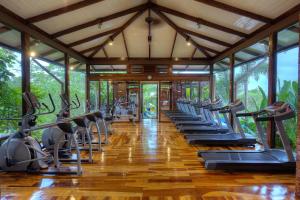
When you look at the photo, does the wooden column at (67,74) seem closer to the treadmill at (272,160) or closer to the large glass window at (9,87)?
the large glass window at (9,87)

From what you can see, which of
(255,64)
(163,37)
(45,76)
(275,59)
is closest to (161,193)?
(275,59)

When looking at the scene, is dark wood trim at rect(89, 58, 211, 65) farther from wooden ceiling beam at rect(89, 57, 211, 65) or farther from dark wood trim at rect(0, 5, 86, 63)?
dark wood trim at rect(0, 5, 86, 63)

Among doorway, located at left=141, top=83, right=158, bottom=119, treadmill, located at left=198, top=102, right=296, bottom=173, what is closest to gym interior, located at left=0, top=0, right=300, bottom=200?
treadmill, located at left=198, top=102, right=296, bottom=173

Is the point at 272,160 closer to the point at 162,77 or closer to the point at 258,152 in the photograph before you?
the point at 258,152

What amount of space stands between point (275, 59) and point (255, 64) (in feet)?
4.79

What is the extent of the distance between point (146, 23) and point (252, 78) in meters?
3.58

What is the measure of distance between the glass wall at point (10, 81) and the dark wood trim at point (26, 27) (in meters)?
0.17

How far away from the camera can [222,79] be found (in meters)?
9.12

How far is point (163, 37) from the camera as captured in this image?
8.58m

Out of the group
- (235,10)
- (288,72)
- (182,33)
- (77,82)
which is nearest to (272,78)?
(288,72)

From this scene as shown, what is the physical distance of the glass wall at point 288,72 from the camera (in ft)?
16.1

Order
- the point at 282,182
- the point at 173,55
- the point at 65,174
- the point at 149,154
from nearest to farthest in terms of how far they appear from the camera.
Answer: the point at 282,182
the point at 65,174
the point at 149,154
the point at 173,55

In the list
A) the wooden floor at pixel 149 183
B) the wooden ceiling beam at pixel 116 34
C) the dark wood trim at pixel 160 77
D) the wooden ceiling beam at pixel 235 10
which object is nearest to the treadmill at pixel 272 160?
the wooden floor at pixel 149 183

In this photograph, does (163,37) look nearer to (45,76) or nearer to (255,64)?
(255,64)
